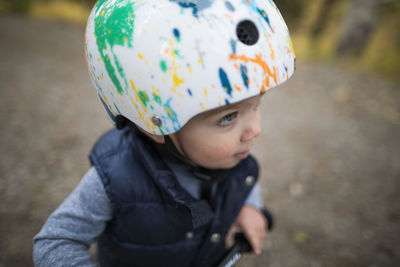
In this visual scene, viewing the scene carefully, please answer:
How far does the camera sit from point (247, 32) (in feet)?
3.01

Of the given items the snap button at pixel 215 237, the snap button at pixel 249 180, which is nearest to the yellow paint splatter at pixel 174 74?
the snap button at pixel 249 180

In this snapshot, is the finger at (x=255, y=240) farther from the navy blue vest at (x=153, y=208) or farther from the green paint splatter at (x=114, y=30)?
the green paint splatter at (x=114, y=30)

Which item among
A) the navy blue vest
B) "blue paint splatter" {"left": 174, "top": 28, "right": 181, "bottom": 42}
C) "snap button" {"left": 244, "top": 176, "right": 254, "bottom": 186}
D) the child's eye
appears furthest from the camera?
"snap button" {"left": 244, "top": 176, "right": 254, "bottom": 186}

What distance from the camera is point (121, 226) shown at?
1180 millimetres

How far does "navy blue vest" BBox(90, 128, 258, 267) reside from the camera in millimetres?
1104

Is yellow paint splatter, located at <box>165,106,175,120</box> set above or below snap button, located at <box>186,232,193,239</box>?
above

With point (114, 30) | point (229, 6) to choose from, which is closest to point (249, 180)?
point (229, 6)

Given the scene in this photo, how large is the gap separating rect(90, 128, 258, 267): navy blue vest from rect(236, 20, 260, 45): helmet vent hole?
2.07 ft

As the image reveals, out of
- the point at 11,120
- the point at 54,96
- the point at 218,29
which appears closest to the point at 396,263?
the point at 218,29

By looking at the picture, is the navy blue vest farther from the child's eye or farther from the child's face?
the child's eye

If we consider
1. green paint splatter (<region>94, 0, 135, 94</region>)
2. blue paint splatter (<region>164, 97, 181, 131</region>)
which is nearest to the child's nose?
blue paint splatter (<region>164, 97, 181, 131</region>)

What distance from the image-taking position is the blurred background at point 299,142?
2.32 meters

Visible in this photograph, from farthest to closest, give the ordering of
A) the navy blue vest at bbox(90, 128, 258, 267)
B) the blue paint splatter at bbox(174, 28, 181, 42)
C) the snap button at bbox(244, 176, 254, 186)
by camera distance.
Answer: the snap button at bbox(244, 176, 254, 186)
the navy blue vest at bbox(90, 128, 258, 267)
the blue paint splatter at bbox(174, 28, 181, 42)

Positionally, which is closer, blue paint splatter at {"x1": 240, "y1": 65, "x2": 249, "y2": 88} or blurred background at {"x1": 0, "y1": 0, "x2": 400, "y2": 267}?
blue paint splatter at {"x1": 240, "y1": 65, "x2": 249, "y2": 88}
